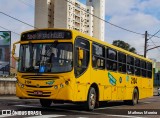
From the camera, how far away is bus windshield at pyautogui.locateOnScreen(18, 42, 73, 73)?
15.4 m

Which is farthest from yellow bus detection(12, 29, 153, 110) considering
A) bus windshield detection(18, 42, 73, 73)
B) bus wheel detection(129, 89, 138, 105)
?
bus wheel detection(129, 89, 138, 105)

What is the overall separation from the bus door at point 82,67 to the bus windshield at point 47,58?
374mm

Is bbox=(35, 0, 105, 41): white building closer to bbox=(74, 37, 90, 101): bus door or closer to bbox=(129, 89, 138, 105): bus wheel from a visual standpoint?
bbox=(129, 89, 138, 105): bus wheel

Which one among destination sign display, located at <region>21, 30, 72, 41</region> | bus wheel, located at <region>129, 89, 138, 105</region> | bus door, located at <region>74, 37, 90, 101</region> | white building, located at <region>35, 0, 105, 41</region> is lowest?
bus wheel, located at <region>129, 89, 138, 105</region>

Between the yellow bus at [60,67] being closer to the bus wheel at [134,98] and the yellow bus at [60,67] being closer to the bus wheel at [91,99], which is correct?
the bus wheel at [91,99]

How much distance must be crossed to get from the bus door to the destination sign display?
488mm

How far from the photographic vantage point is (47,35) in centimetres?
1597

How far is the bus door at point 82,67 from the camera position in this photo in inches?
618

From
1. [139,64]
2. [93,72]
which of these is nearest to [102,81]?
[93,72]

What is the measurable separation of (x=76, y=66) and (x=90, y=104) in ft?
6.87

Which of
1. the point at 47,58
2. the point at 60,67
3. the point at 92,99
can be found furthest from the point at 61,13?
the point at 60,67

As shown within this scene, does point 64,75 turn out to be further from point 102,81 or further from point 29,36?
point 102,81

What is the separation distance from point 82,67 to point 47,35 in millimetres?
1871

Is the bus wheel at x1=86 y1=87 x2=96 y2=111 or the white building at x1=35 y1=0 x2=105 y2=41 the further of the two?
the white building at x1=35 y1=0 x2=105 y2=41
